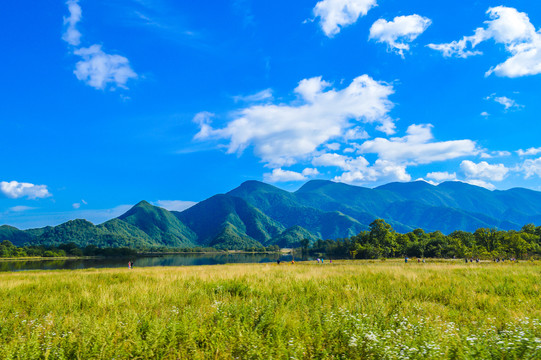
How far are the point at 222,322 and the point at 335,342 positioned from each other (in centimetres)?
245

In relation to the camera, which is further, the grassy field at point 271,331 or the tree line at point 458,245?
the tree line at point 458,245

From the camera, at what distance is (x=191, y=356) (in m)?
4.90

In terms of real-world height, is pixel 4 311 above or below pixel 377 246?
above

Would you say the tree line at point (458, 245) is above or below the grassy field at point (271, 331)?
below

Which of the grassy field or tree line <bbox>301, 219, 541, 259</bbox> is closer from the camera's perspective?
the grassy field

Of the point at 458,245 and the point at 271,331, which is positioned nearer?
the point at 271,331

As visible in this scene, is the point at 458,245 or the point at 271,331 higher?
the point at 271,331

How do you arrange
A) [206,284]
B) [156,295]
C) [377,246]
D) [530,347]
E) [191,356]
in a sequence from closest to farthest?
1. [530,347]
2. [191,356]
3. [156,295]
4. [206,284]
5. [377,246]

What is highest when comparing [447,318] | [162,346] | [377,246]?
[162,346]

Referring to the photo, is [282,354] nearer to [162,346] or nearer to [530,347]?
[162,346]

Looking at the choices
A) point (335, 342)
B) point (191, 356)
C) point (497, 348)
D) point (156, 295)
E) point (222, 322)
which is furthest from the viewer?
point (156, 295)

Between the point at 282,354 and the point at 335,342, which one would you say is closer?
the point at 282,354

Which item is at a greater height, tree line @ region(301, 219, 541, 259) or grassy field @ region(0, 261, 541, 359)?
A: grassy field @ region(0, 261, 541, 359)

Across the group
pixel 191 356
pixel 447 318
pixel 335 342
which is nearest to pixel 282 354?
pixel 335 342
